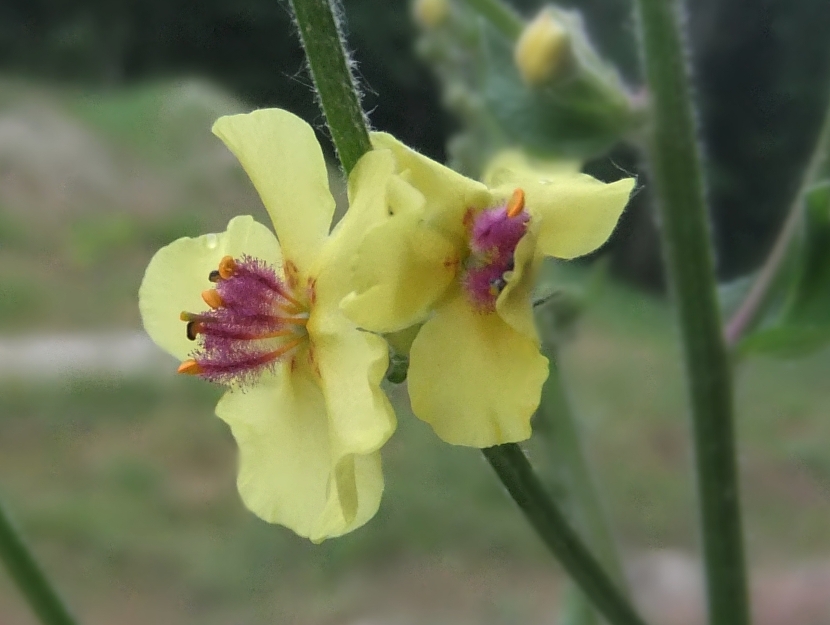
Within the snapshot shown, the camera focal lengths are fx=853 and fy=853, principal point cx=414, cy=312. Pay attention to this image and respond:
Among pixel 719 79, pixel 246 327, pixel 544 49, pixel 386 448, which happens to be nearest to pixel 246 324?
pixel 246 327

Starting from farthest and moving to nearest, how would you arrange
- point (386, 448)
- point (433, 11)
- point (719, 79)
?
point (719, 79), point (386, 448), point (433, 11)

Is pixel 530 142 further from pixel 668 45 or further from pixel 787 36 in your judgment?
pixel 787 36

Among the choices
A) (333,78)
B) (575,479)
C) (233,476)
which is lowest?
(233,476)

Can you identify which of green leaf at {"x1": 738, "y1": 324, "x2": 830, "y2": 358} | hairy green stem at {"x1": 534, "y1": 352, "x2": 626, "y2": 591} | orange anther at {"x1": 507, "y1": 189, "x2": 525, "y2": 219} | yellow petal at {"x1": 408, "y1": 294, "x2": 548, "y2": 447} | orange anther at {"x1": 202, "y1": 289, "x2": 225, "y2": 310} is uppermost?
orange anther at {"x1": 507, "y1": 189, "x2": 525, "y2": 219}

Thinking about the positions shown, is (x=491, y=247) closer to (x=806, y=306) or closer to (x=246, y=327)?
(x=246, y=327)

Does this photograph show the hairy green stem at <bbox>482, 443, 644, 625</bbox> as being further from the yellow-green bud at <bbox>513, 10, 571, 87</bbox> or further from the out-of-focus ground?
the out-of-focus ground

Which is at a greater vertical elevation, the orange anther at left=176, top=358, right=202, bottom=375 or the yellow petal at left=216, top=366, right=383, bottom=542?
the orange anther at left=176, top=358, right=202, bottom=375

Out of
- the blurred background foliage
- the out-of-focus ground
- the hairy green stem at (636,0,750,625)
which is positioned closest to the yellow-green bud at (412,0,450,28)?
the blurred background foliage
